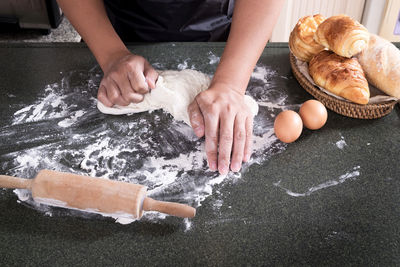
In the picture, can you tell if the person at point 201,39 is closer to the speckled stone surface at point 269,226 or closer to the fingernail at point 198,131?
the fingernail at point 198,131

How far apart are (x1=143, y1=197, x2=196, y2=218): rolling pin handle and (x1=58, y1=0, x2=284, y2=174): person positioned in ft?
0.53

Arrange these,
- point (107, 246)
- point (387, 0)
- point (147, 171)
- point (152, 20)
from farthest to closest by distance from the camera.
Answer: point (387, 0) → point (152, 20) → point (147, 171) → point (107, 246)

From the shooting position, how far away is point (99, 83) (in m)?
1.08

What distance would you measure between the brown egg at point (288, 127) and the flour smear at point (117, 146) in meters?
0.02

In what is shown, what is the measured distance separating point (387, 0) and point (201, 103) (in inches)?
62.0

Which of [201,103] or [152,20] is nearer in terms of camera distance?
[201,103]

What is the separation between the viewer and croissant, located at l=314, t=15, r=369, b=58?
3.10 ft

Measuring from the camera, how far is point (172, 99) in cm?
96

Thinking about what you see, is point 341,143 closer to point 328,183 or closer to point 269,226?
point 328,183

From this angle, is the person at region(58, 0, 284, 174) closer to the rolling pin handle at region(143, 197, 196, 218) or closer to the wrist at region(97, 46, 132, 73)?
the wrist at region(97, 46, 132, 73)

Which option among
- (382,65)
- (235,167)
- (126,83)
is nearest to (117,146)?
(126,83)

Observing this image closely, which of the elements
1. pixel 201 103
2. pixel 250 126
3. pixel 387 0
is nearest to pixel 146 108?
pixel 201 103

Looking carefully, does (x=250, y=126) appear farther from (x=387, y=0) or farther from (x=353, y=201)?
(x=387, y=0)

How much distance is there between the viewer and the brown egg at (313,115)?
36.2 inches
